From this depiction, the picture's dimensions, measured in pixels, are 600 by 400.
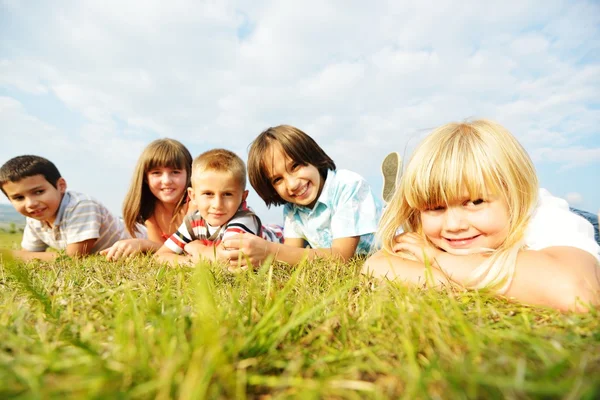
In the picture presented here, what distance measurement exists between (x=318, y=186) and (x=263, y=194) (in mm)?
647

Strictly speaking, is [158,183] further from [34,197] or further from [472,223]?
[472,223]

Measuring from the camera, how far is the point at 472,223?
2.18m

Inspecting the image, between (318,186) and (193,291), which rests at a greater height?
(318,186)

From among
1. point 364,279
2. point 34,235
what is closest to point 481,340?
point 364,279

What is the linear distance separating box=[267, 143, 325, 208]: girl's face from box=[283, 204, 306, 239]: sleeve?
16.4 inches

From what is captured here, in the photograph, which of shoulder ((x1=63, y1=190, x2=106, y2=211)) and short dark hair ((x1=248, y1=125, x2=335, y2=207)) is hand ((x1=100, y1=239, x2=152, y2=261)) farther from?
shoulder ((x1=63, y1=190, x2=106, y2=211))

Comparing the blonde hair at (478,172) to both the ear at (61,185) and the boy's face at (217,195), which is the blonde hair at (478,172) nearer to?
the boy's face at (217,195)

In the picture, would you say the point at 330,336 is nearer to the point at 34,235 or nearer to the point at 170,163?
the point at 170,163

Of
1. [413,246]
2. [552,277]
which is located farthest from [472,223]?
[552,277]

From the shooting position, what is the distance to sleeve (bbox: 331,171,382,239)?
141 inches

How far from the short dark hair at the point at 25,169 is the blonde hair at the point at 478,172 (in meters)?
5.04

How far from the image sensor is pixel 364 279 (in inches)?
79.0

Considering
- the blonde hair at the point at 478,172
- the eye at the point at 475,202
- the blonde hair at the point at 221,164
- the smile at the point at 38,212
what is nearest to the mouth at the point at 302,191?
the blonde hair at the point at 221,164

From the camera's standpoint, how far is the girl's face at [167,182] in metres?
4.93
